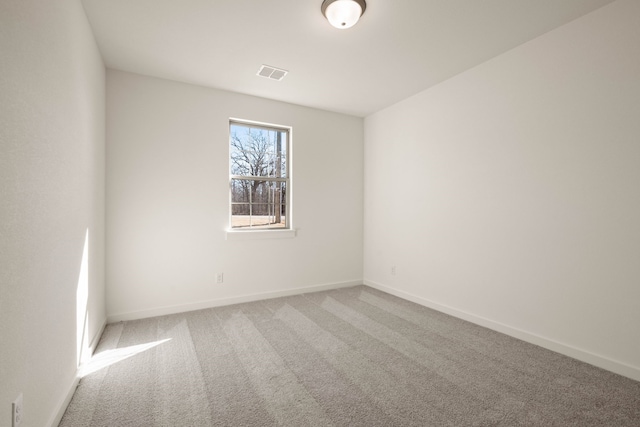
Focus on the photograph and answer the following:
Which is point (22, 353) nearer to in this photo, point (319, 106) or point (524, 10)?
point (524, 10)

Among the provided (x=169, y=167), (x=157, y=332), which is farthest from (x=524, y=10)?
(x=157, y=332)

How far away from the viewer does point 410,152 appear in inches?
152

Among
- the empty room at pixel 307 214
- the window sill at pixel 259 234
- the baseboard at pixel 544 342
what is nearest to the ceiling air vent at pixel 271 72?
the empty room at pixel 307 214

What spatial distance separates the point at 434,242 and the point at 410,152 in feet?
3.95

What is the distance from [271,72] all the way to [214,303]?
2728mm

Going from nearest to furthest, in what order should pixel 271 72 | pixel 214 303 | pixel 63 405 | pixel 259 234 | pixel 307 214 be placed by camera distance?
pixel 63 405, pixel 271 72, pixel 214 303, pixel 259 234, pixel 307 214

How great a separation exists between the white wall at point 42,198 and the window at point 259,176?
5.47 ft

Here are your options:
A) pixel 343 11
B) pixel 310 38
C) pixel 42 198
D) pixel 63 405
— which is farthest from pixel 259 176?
pixel 63 405

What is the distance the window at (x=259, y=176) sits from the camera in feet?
12.6

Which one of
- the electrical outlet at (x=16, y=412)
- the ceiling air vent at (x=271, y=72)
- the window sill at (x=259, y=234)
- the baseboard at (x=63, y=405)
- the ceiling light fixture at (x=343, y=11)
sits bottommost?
the baseboard at (x=63, y=405)

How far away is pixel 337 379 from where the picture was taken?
204 centimetres

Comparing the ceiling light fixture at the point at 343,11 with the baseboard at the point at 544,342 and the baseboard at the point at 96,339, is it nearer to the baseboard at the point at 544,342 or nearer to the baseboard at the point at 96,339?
the baseboard at the point at 544,342

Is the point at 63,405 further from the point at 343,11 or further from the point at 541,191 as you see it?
the point at 541,191

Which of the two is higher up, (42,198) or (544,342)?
(42,198)
